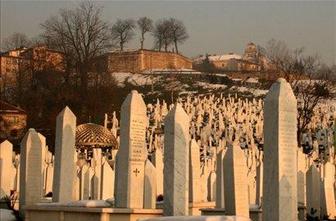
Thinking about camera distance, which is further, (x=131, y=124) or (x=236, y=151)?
(x=131, y=124)

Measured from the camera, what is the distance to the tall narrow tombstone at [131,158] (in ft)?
47.5

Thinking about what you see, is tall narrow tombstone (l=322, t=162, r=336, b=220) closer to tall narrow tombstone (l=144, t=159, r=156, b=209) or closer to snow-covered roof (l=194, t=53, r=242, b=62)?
tall narrow tombstone (l=144, t=159, r=156, b=209)

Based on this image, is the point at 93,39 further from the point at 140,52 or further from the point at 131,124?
the point at 140,52

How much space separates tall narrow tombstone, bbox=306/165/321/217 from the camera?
1819 cm

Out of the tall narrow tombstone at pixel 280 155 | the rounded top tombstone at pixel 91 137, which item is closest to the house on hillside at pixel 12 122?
the rounded top tombstone at pixel 91 137

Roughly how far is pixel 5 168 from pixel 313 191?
8858 millimetres

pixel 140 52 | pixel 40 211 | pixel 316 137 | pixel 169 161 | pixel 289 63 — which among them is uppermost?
pixel 140 52

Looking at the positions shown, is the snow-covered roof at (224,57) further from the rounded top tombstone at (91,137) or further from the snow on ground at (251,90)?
the rounded top tombstone at (91,137)

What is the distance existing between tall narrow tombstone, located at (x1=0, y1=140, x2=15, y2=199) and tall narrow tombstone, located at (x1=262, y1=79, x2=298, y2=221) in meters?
11.1

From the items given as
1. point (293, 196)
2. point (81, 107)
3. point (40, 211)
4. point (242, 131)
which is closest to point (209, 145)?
point (242, 131)

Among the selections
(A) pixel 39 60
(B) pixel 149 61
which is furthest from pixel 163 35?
(A) pixel 39 60

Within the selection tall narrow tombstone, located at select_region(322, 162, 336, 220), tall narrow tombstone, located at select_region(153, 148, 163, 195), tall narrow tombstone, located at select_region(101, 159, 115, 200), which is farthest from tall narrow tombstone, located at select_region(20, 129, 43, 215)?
tall narrow tombstone, located at select_region(322, 162, 336, 220)

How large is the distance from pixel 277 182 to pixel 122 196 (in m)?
4.13

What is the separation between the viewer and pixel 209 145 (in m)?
40.7
